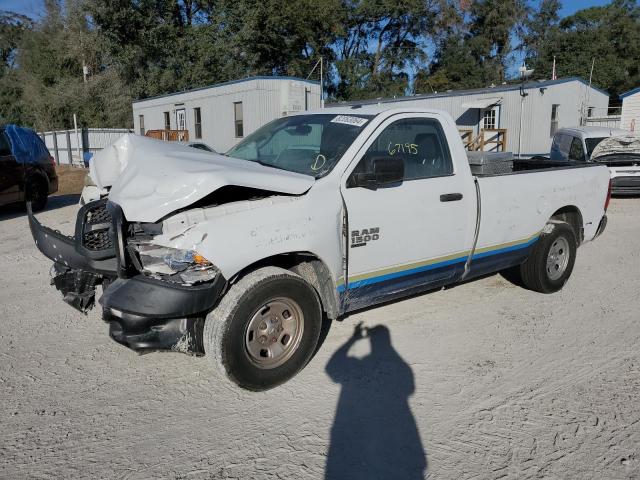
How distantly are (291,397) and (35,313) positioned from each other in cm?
315

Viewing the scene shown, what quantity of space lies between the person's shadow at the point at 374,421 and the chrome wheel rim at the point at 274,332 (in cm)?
46

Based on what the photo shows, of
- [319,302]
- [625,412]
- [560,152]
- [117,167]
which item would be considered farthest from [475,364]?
[560,152]

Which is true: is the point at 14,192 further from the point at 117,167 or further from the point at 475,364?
the point at 475,364

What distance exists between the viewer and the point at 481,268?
513 cm

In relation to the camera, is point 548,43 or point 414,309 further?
point 548,43

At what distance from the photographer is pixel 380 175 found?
3883mm

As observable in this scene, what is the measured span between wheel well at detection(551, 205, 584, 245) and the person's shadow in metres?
2.83

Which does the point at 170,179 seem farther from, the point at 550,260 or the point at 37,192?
the point at 37,192

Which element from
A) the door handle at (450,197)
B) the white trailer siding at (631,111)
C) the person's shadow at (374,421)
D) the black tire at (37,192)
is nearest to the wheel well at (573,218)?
the door handle at (450,197)

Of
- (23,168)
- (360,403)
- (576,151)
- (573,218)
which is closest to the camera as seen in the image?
(360,403)

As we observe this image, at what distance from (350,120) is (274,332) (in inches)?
73.2

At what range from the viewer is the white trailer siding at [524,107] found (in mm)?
22594

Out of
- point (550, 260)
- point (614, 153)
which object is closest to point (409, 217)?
point (550, 260)

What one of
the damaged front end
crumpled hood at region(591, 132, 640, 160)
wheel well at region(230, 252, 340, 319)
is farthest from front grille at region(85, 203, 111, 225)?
crumpled hood at region(591, 132, 640, 160)
